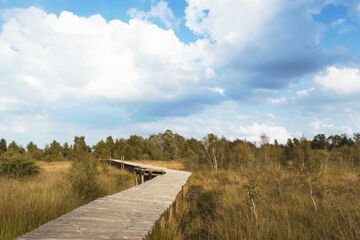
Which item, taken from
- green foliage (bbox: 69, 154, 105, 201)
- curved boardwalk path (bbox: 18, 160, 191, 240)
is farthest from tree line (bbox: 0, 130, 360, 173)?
green foliage (bbox: 69, 154, 105, 201)

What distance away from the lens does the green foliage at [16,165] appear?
1130 centimetres

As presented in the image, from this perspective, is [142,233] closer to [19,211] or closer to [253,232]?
[253,232]

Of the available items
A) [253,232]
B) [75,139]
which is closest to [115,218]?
[253,232]

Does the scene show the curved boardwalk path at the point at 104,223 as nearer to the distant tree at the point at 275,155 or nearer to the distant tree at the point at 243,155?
the distant tree at the point at 243,155

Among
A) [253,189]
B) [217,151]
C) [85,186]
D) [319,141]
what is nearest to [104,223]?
[253,189]

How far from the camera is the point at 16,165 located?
458 inches

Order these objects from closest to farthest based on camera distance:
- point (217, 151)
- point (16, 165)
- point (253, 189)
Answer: point (253, 189), point (16, 165), point (217, 151)

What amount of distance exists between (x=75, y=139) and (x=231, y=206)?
176 ft

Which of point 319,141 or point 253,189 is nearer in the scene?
point 253,189

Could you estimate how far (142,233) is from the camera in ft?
8.61

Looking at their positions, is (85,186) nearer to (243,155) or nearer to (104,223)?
(104,223)

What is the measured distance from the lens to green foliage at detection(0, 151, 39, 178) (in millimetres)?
11298

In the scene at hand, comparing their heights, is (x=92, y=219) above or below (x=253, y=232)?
above

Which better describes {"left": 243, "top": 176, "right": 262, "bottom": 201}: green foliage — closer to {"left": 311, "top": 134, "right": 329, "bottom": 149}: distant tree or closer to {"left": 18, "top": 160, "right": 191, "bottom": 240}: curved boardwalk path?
{"left": 18, "top": 160, "right": 191, "bottom": 240}: curved boardwalk path
